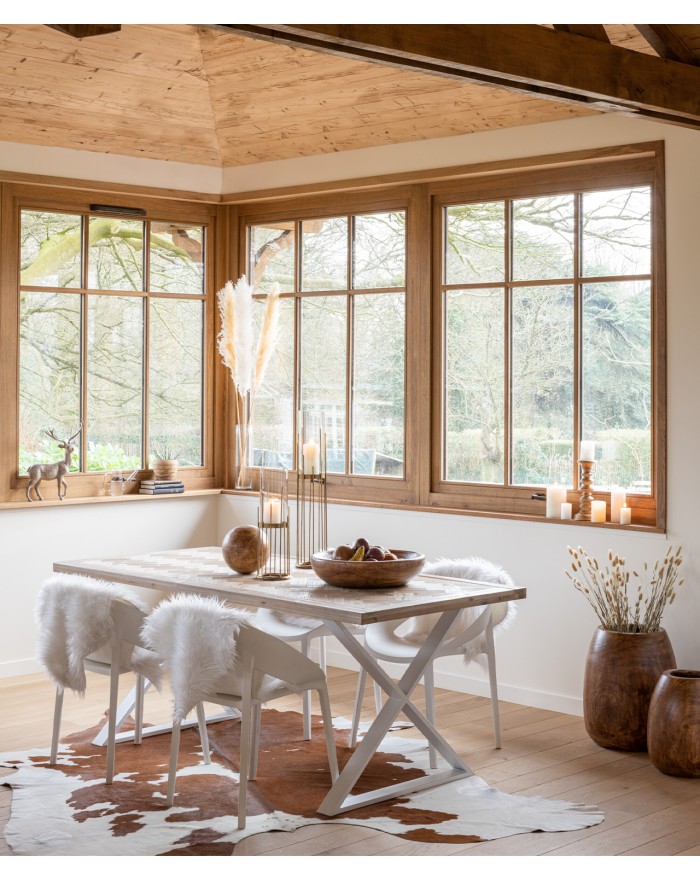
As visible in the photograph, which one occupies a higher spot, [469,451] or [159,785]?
[469,451]

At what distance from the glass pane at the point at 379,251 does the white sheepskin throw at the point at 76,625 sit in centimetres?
257

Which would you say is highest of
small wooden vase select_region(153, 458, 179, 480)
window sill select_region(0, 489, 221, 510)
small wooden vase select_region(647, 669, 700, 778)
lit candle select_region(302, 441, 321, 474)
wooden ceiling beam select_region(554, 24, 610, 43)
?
wooden ceiling beam select_region(554, 24, 610, 43)

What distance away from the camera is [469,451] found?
5723mm

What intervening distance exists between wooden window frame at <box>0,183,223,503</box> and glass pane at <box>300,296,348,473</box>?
651 mm

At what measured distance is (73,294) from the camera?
20.1 feet

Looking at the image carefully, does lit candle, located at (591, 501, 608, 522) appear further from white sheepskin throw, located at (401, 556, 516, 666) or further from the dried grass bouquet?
white sheepskin throw, located at (401, 556, 516, 666)

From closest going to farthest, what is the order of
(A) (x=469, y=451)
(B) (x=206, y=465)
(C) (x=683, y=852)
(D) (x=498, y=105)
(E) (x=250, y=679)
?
(C) (x=683, y=852) < (E) (x=250, y=679) < (D) (x=498, y=105) < (A) (x=469, y=451) < (B) (x=206, y=465)

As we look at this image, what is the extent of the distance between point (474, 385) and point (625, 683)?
1808 millimetres

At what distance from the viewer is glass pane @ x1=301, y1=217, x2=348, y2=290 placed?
244 inches

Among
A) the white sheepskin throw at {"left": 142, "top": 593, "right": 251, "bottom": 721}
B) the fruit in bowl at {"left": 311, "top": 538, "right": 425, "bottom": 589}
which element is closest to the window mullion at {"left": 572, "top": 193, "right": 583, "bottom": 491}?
the fruit in bowl at {"left": 311, "top": 538, "right": 425, "bottom": 589}

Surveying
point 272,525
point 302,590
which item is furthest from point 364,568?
point 272,525
